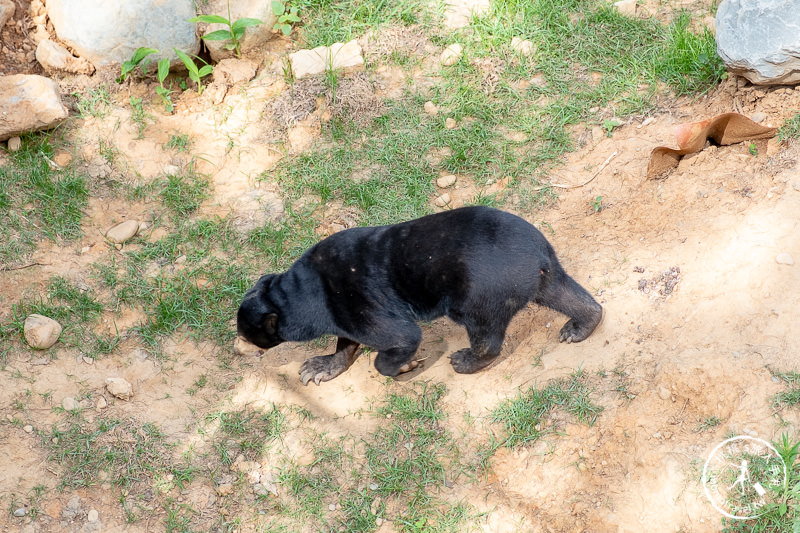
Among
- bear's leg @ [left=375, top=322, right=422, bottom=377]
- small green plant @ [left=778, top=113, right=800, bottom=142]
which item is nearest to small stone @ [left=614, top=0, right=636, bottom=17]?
small green plant @ [left=778, top=113, right=800, bottom=142]

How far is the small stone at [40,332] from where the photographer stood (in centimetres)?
570

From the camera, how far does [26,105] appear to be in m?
6.88

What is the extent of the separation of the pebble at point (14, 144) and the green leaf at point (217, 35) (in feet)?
7.01

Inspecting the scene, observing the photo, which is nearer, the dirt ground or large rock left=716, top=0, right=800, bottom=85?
the dirt ground

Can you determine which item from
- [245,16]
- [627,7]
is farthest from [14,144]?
[627,7]

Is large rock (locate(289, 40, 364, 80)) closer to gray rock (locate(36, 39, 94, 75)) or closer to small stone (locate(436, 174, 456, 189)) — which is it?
small stone (locate(436, 174, 456, 189))

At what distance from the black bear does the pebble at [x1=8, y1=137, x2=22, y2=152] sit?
3.30 meters

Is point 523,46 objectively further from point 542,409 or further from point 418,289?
point 542,409

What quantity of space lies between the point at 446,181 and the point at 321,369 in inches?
91.8

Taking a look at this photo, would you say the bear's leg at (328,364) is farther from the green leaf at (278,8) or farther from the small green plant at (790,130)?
the green leaf at (278,8)

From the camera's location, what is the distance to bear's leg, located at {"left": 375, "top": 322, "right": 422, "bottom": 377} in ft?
16.8

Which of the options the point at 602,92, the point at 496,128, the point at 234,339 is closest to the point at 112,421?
the point at 234,339

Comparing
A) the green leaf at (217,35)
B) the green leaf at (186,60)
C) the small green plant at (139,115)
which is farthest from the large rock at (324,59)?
the small green plant at (139,115)
